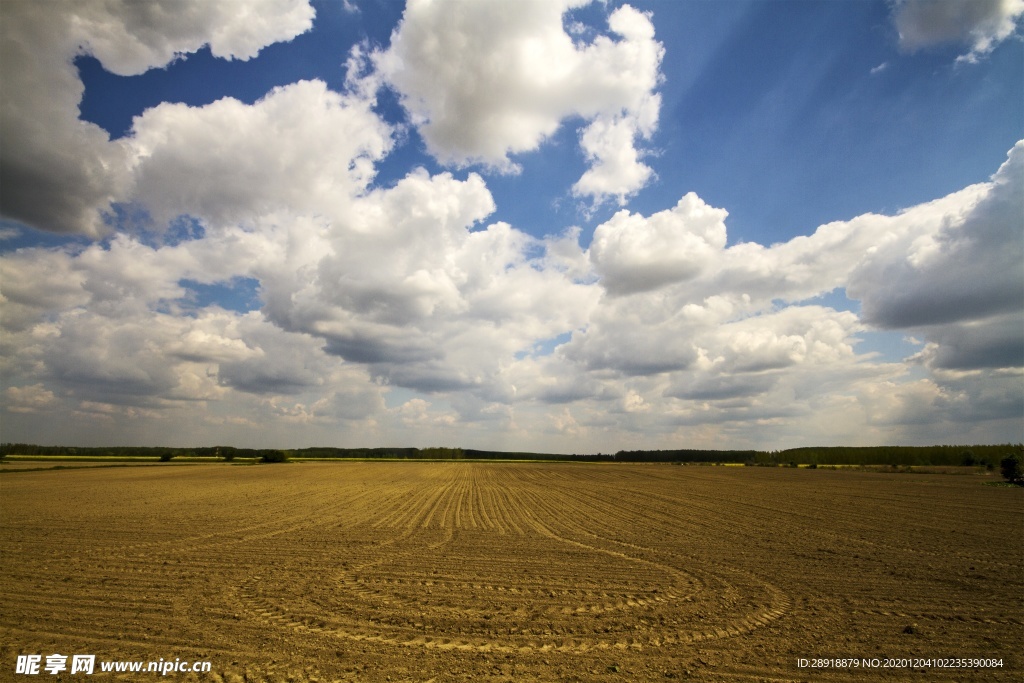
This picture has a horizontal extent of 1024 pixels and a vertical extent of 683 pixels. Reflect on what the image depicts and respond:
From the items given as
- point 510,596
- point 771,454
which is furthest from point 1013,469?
point 771,454

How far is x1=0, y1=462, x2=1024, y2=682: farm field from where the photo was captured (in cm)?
678

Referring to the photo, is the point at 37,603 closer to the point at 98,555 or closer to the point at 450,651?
the point at 98,555

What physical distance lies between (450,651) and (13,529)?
19.7 metres

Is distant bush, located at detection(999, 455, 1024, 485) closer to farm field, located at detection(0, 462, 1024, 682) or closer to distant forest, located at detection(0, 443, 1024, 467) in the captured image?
distant forest, located at detection(0, 443, 1024, 467)

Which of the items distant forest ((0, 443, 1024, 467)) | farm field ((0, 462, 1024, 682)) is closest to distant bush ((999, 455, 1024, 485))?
distant forest ((0, 443, 1024, 467))

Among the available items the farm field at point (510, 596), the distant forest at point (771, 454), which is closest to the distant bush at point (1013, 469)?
the distant forest at point (771, 454)

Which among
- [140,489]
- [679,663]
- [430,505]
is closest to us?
[679,663]

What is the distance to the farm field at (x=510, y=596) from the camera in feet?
22.2

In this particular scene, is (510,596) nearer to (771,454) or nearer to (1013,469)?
(1013,469)

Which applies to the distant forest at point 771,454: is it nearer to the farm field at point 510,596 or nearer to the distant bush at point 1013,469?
the distant bush at point 1013,469

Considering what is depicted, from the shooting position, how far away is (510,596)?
375 inches

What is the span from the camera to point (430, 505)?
25.6 metres

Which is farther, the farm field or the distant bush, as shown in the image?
the distant bush

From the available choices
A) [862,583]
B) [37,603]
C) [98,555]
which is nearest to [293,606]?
[37,603]
